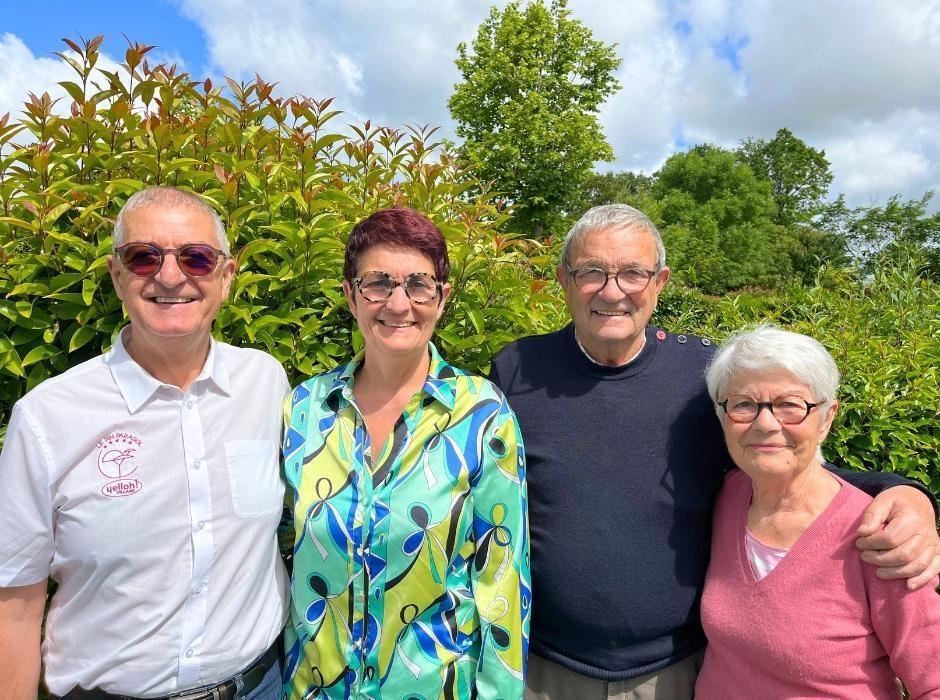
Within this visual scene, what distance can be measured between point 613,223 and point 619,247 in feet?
0.33

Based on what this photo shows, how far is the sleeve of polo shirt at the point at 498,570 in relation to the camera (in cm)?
197

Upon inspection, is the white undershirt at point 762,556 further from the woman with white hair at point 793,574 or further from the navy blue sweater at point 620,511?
the navy blue sweater at point 620,511

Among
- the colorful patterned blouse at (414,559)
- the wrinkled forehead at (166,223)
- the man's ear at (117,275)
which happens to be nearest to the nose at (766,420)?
the colorful patterned blouse at (414,559)

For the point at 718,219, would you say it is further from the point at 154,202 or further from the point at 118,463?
the point at 118,463

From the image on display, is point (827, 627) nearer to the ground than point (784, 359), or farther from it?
nearer to the ground

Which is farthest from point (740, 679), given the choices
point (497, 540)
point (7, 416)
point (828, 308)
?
point (828, 308)

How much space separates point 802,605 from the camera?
192 cm

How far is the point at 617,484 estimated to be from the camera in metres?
2.23

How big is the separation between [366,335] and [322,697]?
1.15 metres

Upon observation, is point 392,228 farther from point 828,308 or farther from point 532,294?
point 828,308

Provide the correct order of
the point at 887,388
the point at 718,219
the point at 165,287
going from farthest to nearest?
the point at 718,219
the point at 887,388
the point at 165,287

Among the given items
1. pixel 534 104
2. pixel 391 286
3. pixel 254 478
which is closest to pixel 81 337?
pixel 254 478

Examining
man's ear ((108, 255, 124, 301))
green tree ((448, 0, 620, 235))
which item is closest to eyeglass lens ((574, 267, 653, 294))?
A: man's ear ((108, 255, 124, 301))

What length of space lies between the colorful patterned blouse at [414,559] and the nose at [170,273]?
0.64 meters
